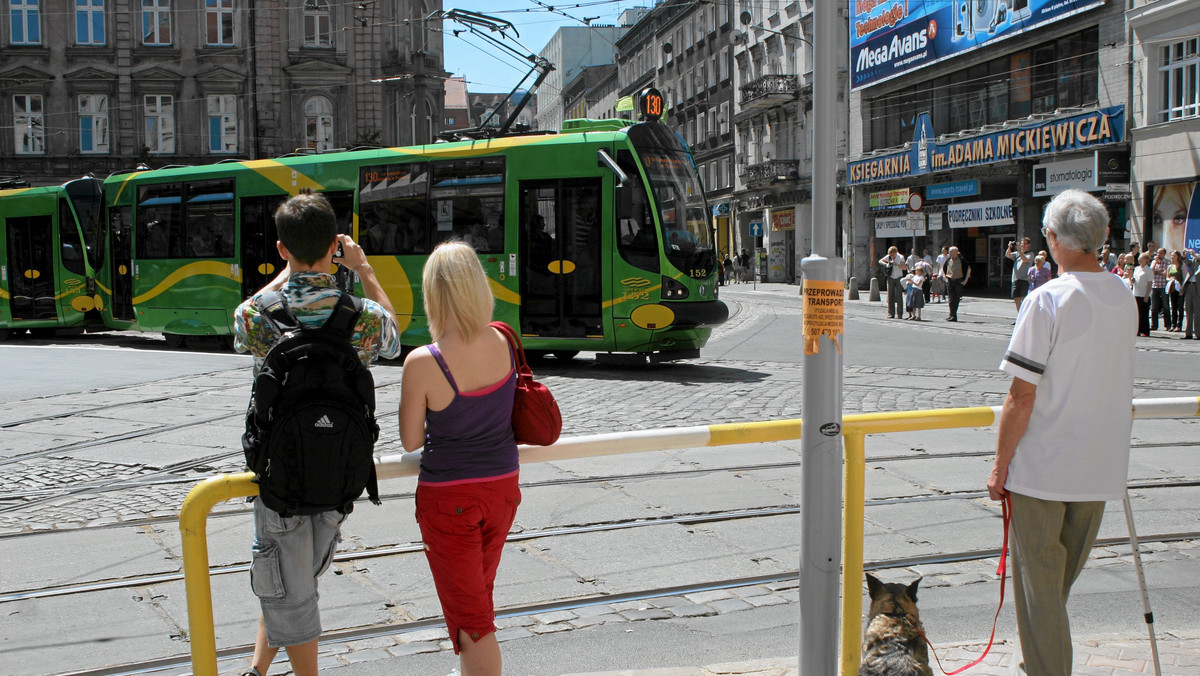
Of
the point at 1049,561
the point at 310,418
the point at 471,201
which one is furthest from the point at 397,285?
the point at 1049,561

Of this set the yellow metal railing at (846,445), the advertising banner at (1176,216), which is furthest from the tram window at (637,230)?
the advertising banner at (1176,216)

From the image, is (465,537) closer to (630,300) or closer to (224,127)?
(630,300)

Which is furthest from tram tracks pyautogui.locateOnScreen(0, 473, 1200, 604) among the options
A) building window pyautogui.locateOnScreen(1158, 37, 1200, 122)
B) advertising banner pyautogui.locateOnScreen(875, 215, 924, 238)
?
advertising banner pyautogui.locateOnScreen(875, 215, 924, 238)

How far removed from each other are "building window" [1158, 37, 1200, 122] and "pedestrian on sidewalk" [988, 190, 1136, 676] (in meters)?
25.3

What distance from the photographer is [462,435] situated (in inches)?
129

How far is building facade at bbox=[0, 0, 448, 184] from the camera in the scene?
43.9m

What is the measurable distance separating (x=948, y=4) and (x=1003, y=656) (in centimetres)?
3433

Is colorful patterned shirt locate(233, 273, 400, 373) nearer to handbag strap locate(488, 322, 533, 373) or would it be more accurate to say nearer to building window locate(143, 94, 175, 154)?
handbag strap locate(488, 322, 533, 373)

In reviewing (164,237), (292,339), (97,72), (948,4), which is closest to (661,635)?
(292,339)

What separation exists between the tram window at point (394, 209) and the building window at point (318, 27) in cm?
3091

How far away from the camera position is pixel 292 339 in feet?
10.2

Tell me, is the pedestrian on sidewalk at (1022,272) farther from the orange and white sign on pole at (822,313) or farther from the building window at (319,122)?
the building window at (319,122)

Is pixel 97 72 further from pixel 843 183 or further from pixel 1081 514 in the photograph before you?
pixel 1081 514

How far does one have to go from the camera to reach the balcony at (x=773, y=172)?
2003 inches
